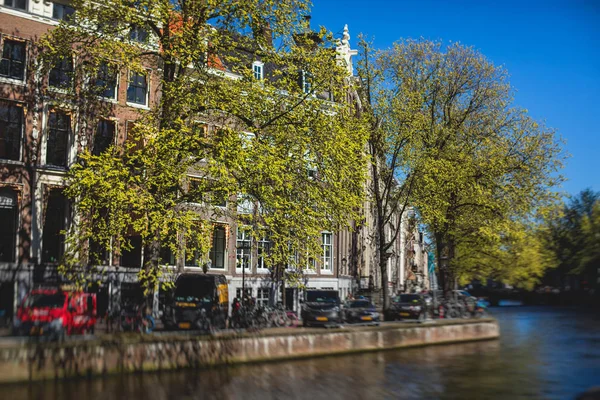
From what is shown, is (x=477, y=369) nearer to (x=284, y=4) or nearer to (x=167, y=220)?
(x=167, y=220)

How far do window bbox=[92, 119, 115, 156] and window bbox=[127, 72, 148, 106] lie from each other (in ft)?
6.62

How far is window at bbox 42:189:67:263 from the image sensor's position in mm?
31531

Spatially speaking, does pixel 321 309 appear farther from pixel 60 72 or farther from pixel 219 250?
pixel 60 72

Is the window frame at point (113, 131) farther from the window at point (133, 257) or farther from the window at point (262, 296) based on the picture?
the window at point (262, 296)

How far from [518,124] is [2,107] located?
31.3m

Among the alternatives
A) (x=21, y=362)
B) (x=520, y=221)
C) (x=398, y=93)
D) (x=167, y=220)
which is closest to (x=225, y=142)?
(x=167, y=220)

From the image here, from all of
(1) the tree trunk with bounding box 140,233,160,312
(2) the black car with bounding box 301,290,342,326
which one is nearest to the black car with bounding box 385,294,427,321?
(2) the black car with bounding box 301,290,342,326

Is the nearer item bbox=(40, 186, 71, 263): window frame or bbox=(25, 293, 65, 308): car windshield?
bbox=(25, 293, 65, 308): car windshield

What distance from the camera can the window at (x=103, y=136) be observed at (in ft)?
112

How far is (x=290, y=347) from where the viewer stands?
2209 centimetres

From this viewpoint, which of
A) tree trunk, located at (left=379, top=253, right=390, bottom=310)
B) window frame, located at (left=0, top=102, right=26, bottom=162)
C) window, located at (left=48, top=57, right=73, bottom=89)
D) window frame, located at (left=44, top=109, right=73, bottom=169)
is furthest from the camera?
tree trunk, located at (left=379, top=253, right=390, bottom=310)

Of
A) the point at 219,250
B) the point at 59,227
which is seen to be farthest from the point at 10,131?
the point at 219,250

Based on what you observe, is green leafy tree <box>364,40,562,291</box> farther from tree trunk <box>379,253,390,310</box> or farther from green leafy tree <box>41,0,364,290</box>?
green leafy tree <box>41,0,364,290</box>

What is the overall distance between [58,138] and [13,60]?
434 centimetres
